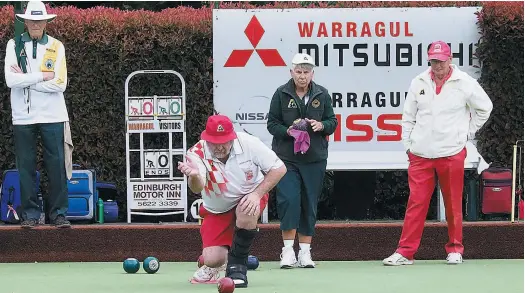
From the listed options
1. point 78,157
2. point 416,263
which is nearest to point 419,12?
point 416,263

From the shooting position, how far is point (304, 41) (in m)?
11.0

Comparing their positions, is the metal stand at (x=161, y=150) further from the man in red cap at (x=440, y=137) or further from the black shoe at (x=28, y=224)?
the man in red cap at (x=440, y=137)

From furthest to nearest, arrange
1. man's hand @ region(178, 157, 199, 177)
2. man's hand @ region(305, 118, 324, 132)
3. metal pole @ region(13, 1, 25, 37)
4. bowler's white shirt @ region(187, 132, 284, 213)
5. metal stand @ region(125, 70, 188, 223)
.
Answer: metal stand @ region(125, 70, 188, 223) < metal pole @ region(13, 1, 25, 37) < man's hand @ region(305, 118, 324, 132) < bowler's white shirt @ region(187, 132, 284, 213) < man's hand @ region(178, 157, 199, 177)

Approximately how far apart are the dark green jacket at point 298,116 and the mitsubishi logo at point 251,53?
1.61 metres

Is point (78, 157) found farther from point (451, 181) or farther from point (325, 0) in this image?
point (451, 181)

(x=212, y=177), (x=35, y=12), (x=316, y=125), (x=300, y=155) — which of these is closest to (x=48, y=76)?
(x=35, y=12)

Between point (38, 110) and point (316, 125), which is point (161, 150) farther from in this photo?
point (316, 125)

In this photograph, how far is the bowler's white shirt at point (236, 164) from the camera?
25.8 ft

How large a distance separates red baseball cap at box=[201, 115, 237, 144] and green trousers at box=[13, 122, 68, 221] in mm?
2768

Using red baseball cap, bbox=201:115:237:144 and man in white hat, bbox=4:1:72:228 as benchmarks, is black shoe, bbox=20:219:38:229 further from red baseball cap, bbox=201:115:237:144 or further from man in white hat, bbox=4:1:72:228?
red baseball cap, bbox=201:115:237:144

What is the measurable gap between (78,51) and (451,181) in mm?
3492

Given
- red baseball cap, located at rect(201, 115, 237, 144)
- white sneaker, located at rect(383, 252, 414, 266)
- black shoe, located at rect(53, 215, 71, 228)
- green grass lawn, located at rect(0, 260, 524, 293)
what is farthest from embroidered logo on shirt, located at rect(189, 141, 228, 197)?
black shoe, located at rect(53, 215, 71, 228)

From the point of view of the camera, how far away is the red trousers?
31.1ft

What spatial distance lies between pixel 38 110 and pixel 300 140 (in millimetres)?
2203
